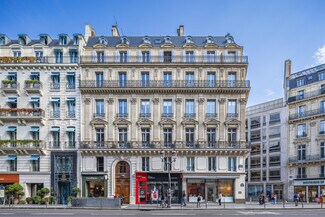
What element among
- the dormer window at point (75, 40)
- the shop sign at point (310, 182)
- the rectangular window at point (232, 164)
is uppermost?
the dormer window at point (75, 40)

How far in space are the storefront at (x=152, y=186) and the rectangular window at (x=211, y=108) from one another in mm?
7768

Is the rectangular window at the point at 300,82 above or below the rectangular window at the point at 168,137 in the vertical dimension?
above

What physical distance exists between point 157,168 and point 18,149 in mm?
15869

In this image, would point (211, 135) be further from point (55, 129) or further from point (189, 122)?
point (55, 129)

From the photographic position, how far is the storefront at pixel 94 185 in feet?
126

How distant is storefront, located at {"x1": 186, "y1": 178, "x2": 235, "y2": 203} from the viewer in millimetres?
38531

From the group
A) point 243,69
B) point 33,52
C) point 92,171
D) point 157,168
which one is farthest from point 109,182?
point 243,69

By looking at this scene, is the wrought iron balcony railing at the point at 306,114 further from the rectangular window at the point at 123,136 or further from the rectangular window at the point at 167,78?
the rectangular window at the point at 123,136

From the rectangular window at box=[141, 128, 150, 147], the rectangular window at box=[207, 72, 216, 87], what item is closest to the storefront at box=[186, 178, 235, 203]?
the rectangular window at box=[141, 128, 150, 147]

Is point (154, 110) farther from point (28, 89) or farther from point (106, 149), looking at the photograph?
point (28, 89)

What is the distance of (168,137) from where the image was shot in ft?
129

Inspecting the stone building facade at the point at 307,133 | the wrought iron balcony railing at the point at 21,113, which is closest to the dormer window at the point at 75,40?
the wrought iron balcony railing at the point at 21,113

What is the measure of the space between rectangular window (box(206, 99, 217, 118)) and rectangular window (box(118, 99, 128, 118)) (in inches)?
377

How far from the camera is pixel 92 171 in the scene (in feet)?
126
